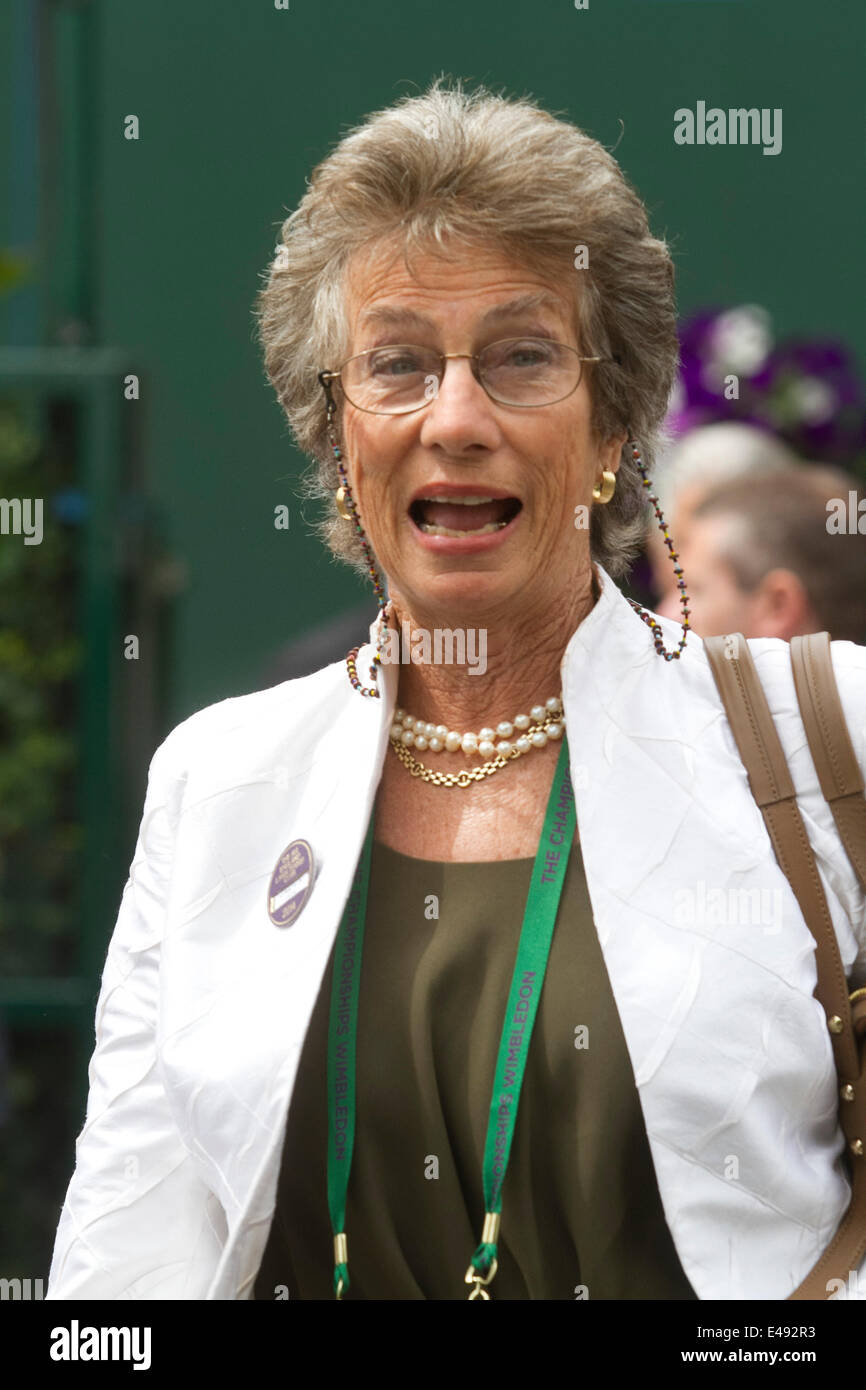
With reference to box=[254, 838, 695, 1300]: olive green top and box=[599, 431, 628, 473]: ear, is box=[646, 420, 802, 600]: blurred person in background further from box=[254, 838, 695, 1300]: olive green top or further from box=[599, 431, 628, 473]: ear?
box=[254, 838, 695, 1300]: olive green top

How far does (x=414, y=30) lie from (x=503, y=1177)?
3626mm

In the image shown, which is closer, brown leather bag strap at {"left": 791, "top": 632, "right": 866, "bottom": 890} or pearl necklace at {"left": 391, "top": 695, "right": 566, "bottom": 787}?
brown leather bag strap at {"left": 791, "top": 632, "right": 866, "bottom": 890}

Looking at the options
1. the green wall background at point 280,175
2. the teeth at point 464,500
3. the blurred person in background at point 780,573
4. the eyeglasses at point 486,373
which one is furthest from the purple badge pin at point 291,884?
the green wall background at point 280,175

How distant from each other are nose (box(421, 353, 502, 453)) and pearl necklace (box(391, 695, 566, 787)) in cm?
39

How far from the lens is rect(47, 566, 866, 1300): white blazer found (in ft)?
7.18

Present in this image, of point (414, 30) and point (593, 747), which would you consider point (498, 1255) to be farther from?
point (414, 30)

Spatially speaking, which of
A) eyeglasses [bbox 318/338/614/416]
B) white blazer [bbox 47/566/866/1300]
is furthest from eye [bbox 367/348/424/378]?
white blazer [bbox 47/566/866/1300]

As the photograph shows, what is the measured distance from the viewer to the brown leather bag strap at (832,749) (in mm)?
2254

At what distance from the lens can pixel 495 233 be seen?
2.38 meters

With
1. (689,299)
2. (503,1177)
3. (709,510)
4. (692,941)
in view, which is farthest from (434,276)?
(689,299)

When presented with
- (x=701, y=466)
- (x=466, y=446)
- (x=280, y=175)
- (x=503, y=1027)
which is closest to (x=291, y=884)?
(x=503, y=1027)

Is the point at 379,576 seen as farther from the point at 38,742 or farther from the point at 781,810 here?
the point at 38,742

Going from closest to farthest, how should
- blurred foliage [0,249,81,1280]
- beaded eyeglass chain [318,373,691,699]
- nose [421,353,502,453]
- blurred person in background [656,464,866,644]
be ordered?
nose [421,353,502,453]
beaded eyeglass chain [318,373,691,699]
blurred person in background [656,464,866,644]
blurred foliage [0,249,81,1280]

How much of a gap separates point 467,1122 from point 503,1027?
0.42 feet
